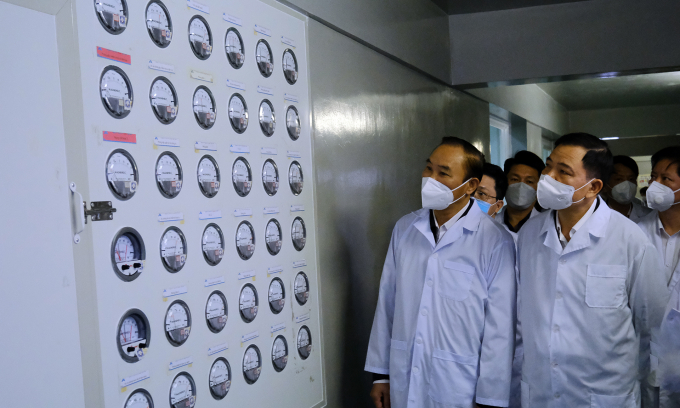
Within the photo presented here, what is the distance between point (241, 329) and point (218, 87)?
0.82 m

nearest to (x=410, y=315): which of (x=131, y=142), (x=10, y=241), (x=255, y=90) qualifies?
A: (x=255, y=90)

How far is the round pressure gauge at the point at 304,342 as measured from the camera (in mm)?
2227

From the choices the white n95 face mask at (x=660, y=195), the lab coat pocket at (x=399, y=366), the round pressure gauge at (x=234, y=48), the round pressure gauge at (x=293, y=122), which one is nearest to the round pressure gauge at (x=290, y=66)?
the round pressure gauge at (x=293, y=122)

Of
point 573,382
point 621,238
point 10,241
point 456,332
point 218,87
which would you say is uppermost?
point 218,87

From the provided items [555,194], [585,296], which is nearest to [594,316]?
[585,296]

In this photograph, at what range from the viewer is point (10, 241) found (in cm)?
119

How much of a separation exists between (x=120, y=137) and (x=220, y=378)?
0.83 metres

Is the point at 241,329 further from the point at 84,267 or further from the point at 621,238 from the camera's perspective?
the point at 621,238

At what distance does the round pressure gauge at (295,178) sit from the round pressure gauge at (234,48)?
1.56 ft

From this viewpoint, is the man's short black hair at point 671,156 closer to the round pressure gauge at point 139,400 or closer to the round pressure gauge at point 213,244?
the round pressure gauge at point 213,244

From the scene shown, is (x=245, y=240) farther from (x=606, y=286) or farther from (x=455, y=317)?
(x=606, y=286)

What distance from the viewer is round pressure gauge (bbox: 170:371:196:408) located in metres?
1.57

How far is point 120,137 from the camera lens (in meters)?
1.42

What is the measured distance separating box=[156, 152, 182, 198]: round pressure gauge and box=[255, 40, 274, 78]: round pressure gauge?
0.58 meters
